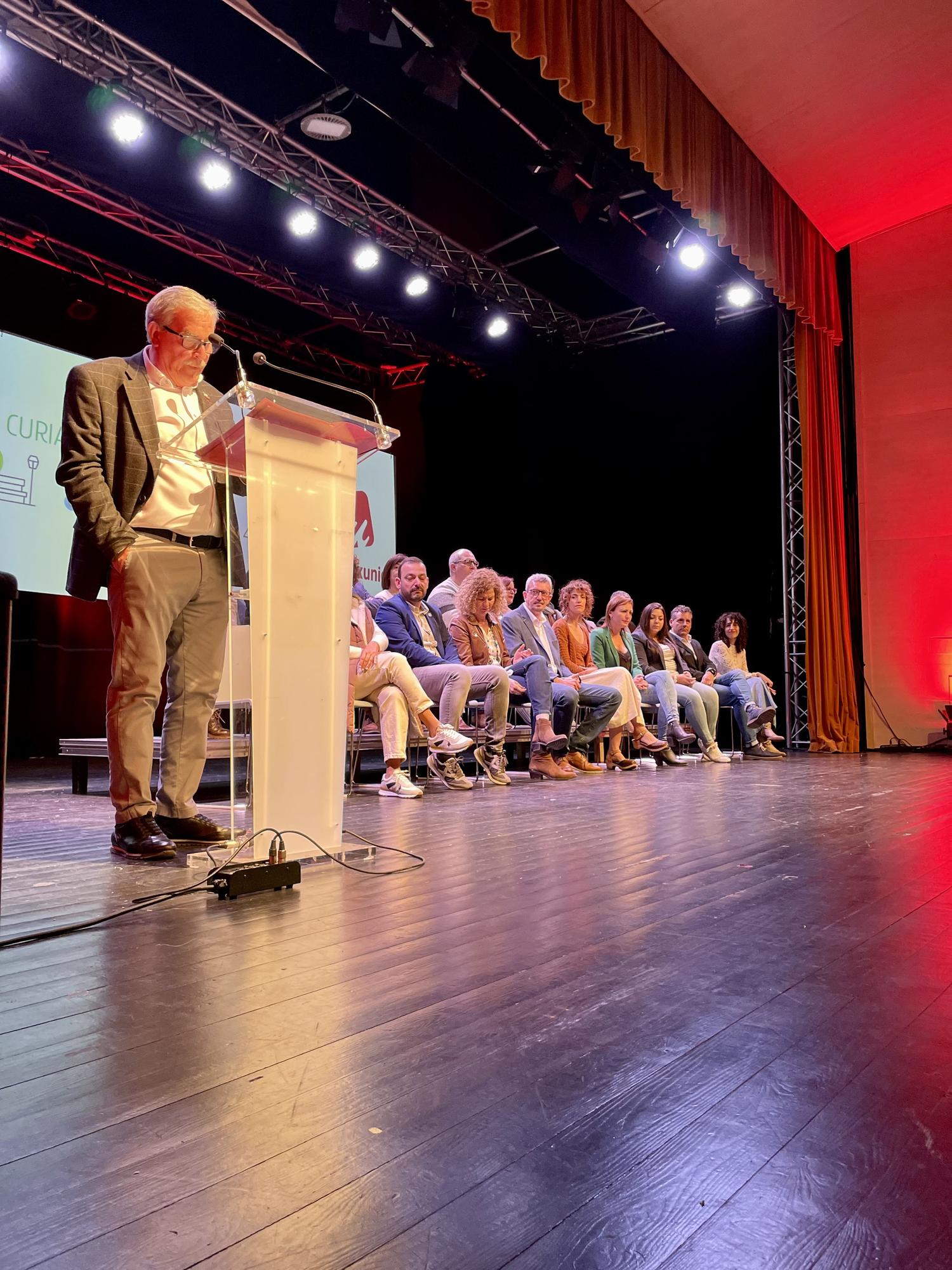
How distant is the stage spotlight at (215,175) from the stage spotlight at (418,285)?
1.72m

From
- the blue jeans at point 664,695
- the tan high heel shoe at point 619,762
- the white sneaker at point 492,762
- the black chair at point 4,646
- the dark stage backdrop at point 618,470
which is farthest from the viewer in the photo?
the dark stage backdrop at point 618,470

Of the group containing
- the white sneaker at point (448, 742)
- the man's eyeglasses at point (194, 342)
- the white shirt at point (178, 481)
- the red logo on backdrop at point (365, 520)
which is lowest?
the white sneaker at point (448, 742)

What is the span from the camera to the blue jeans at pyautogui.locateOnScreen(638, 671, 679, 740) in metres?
5.69

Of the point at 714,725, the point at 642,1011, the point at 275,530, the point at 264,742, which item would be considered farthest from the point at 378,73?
the point at 642,1011

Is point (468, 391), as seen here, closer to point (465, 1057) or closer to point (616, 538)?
point (616, 538)

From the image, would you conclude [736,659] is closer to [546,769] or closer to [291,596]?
[546,769]

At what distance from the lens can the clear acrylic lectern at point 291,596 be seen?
189 centimetres

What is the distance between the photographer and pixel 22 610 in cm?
640

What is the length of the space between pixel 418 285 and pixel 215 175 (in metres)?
1.92

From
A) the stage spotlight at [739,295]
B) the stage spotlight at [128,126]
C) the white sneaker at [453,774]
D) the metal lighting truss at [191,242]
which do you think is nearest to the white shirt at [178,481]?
the white sneaker at [453,774]

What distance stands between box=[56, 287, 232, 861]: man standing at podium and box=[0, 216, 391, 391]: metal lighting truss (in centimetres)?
428

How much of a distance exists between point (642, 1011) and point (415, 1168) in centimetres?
45

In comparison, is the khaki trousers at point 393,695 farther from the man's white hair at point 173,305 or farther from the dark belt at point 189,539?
the man's white hair at point 173,305

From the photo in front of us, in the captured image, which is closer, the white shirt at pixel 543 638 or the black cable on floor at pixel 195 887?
the black cable on floor at pixel 195 887
